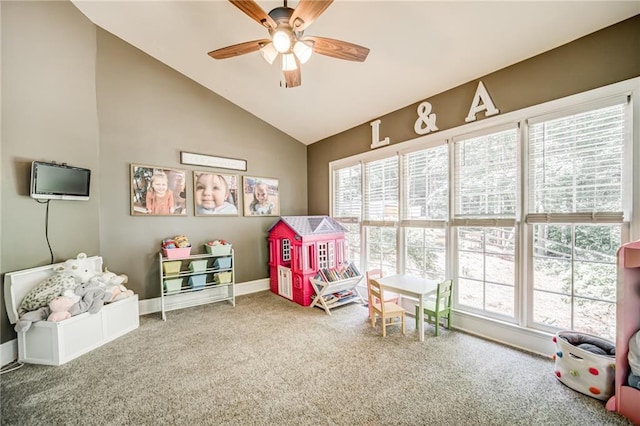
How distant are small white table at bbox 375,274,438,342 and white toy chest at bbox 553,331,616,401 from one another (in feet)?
3.28

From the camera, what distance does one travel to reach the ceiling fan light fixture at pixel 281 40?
179 cm

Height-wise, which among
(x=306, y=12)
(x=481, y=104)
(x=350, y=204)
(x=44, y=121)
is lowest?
(x=350, y=204)

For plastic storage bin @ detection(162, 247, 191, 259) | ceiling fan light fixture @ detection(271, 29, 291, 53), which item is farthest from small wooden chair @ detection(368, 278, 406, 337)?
plastic storage bin @ detection(162, 247, 191, 259)

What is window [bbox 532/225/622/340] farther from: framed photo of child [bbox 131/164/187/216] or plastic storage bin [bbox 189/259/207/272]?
framed photo of child [bbox 131/164/187/216]

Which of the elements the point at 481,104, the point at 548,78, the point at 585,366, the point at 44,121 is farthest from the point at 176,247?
the point at 548,78

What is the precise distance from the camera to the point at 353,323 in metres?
2.96

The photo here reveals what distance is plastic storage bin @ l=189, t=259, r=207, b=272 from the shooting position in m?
3.41

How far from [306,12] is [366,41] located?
3.44 feet

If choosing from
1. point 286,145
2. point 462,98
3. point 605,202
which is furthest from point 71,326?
point 605,202

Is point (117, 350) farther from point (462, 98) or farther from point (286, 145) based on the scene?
point (462, 98)

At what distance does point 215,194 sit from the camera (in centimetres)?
388

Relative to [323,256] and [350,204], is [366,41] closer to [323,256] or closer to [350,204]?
[350,204]

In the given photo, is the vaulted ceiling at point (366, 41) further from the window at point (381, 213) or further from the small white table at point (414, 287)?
the small white table at point (414, 287)

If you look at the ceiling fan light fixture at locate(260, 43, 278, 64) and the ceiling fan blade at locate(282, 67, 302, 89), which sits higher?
the ceiling fan light fixture at locate(260, 43, 278, 64)
